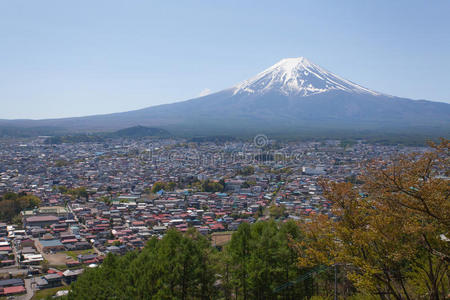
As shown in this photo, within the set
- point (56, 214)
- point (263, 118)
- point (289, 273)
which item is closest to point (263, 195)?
point (56, 214)

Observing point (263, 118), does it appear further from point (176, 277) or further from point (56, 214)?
point (176, 277)

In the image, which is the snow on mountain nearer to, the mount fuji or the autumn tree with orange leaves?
the mount fuji

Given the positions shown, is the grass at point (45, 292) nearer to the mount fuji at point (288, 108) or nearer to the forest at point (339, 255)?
the forest at point (339, 255)

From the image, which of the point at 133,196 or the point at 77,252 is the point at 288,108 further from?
the point at 77,252

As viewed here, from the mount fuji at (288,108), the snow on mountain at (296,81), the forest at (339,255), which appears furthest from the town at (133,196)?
the snow on mountain at (296,81)

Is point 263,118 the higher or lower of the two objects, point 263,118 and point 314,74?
the lower

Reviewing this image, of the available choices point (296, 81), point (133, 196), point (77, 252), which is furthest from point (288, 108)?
point (77, 252)
